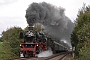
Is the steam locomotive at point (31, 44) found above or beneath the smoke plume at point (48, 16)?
beneath

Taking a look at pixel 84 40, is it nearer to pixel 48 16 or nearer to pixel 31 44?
pixel 31 44

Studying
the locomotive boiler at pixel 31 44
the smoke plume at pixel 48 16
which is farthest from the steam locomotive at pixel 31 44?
the smoke plume at pixel 48 16

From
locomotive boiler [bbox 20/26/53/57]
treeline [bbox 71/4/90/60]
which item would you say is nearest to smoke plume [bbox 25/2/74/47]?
locomotive boiler [bbox 20/26/53/57]

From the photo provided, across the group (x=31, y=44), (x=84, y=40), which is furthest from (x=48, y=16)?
(x=84, y=40)

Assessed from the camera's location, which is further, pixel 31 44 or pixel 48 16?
pixel 48 16

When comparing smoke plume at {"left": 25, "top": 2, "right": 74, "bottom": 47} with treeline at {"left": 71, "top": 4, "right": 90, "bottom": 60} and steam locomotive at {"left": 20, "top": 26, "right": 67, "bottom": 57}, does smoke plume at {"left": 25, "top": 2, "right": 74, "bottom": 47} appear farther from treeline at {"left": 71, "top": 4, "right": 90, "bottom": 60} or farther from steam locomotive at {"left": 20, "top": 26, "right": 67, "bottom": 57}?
treeline at {"left": 71, "top": 4, "right": 90, "bottom": 60}

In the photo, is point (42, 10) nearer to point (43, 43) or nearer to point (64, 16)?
point (43, 43)

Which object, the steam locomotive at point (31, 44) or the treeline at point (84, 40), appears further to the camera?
the steam locomotive at point (31, 44)

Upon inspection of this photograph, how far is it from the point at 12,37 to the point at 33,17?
4.26m

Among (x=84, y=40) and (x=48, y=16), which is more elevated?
(x=48, y=16)

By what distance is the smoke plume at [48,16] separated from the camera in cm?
3322

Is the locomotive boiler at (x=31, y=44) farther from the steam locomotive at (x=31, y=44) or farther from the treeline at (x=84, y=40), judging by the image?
the treeline at (x=84, y=40)

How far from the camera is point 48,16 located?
37344mm

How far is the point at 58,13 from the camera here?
4294 cm
